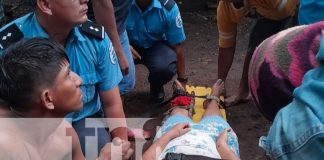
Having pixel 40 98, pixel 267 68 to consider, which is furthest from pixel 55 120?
pixel 267 68

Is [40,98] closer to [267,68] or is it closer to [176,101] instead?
[267,68]

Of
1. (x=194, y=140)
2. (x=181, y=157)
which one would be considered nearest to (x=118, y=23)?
(x=194, y=140)

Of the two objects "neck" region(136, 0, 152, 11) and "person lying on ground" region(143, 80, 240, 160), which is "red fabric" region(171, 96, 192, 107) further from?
"neck" region(136, 0, 152, 11)

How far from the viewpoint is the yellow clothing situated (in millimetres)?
3031

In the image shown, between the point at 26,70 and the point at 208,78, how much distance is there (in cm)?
252

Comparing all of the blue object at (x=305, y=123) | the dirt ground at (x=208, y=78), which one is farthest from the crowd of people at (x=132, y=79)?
the dirt ground at (x=208, y=78)

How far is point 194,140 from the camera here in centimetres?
234

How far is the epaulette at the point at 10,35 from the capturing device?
7.04ft

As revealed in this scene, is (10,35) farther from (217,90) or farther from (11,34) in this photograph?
(217,90)

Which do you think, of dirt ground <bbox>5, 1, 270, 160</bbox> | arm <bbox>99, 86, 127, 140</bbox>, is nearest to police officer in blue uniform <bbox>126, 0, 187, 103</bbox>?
dirt ground <bbox>5, 1, 270, 160</bbox>

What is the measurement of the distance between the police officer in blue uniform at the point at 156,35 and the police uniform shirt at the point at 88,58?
43.9 inches

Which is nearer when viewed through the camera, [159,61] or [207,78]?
[159,61]

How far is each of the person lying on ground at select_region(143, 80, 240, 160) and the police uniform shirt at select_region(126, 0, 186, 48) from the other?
78cm

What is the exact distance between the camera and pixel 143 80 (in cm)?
408
